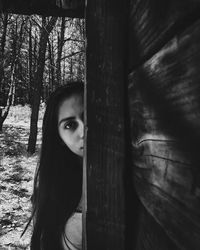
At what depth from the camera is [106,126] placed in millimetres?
865

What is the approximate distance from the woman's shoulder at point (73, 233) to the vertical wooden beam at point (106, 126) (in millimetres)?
817

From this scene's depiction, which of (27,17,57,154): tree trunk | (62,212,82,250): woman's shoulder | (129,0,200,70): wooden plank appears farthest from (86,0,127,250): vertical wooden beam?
(27,17,57,154): tree trunk

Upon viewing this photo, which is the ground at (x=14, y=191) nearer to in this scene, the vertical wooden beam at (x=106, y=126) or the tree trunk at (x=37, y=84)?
the tree trunk at (x=37, y=84)

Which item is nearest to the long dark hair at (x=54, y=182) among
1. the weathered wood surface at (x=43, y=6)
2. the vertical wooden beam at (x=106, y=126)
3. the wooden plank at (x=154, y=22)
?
the weathered wood surface at (x=43, y=6)

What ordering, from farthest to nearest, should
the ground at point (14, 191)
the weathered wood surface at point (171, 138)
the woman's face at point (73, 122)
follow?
the ground at point (14, 191) < the woman's face at point (73, 122) < the weathered wood surface at point (171, 138)

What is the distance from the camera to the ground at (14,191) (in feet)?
17.8

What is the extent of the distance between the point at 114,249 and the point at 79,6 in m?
0.96

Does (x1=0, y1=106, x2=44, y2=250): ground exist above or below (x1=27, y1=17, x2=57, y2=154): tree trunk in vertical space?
below

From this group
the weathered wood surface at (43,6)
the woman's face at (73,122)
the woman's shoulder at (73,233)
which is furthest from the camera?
the woman's face at (73,122)

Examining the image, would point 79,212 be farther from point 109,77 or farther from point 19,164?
point 19,164

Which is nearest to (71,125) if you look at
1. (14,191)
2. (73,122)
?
(73,122)

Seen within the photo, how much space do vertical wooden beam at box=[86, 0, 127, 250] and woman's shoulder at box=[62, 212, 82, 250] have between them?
82cm

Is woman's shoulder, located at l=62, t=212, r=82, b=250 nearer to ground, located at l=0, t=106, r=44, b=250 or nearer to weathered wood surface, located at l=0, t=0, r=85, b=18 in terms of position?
weathered wood surface, located at l=0, t=0, r=85, b=18

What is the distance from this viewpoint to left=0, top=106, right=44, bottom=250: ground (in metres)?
5.44
